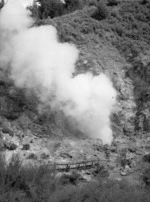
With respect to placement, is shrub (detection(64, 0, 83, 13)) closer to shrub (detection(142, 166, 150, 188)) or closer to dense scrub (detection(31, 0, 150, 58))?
dense scrub (detection(31, 0, 150, 58))

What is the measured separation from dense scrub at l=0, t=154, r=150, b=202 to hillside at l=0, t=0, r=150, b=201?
63.0 inches

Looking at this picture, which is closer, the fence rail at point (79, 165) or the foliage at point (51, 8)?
the fence rail at point (79, 165)

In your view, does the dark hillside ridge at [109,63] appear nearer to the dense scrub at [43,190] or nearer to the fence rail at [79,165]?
the fence rail at [79,165]

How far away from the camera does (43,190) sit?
733 centimetres

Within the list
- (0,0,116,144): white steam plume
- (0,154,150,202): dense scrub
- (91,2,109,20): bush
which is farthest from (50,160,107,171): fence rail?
(91,2,109,20): bush

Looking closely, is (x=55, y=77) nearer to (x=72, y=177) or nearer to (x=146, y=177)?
(x=72, y=177)

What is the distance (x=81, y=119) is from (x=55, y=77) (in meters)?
2.13

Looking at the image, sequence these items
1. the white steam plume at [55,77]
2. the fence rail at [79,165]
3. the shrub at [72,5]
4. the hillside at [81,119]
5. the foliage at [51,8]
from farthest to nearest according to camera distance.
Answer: the shrub at [72,5], the foliage at [51,8], the white steam plume at [55,77], the hillside at [81,119], the fence rail at [79,165]

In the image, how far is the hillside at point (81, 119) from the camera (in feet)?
38.8

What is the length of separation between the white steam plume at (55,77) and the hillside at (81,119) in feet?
0.85

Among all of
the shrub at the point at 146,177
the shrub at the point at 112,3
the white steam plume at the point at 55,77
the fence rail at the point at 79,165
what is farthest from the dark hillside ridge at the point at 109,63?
the shrub at the point at 146,177

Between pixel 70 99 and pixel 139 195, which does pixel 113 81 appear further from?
pixel 139 195

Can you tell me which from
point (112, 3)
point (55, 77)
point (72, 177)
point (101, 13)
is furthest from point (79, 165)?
point (112, 3)

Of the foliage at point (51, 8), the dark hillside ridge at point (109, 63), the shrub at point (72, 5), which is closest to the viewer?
the dark hillside ridge at point (109, 63)
